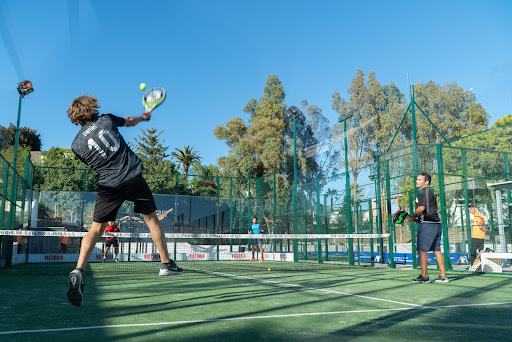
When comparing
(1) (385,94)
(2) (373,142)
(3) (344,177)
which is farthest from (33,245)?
(1) (385,94)

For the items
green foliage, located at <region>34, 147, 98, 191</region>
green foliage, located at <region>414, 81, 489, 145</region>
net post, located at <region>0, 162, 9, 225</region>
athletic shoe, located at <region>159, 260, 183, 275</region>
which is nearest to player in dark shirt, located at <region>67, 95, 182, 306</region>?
athletic shoe, located at <region>159, 260, 183, 275</region>

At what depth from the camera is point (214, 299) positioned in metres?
4.80

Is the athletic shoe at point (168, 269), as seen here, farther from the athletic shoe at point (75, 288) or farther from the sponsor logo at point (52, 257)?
the sponsor logo at point (52, 257)

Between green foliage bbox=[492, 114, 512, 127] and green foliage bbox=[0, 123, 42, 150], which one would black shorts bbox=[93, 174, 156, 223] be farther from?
green foliage bbox=[0, 123, 42, 150]

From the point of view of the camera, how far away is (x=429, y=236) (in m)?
6.92

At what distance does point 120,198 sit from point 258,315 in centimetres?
159

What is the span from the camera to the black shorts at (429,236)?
6.91 m

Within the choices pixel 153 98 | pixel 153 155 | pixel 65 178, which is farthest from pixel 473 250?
pixel 153 155

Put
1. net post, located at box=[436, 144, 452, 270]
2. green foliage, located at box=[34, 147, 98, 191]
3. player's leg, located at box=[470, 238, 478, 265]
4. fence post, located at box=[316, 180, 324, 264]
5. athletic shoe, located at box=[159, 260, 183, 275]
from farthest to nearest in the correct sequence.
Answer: green foliage, located at box=[34, 147, 98, 191] < fence post, located at box=[316, 180, 324, 264] < player's leg, located at box=[470, 238, 478, 265] < net post, located at box=[436, 144, 452, 270] < athletic shoe, located at box=[159, 260, 183, 275]

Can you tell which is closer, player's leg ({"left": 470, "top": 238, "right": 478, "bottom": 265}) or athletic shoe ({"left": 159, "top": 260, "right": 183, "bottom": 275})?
athletic shoe ({"left": 159, "top": 260, "right": 183, "bottom": 275})

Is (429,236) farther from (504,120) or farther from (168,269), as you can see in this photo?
(504,120)

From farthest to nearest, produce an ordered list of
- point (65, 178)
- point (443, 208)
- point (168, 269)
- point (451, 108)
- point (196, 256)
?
point (451, 108), point (65, 178), point (196, 256), point (443, 208), point (168, 269)

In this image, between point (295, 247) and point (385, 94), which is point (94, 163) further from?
point (385, 94)

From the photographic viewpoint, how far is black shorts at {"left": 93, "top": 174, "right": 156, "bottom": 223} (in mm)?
3734
